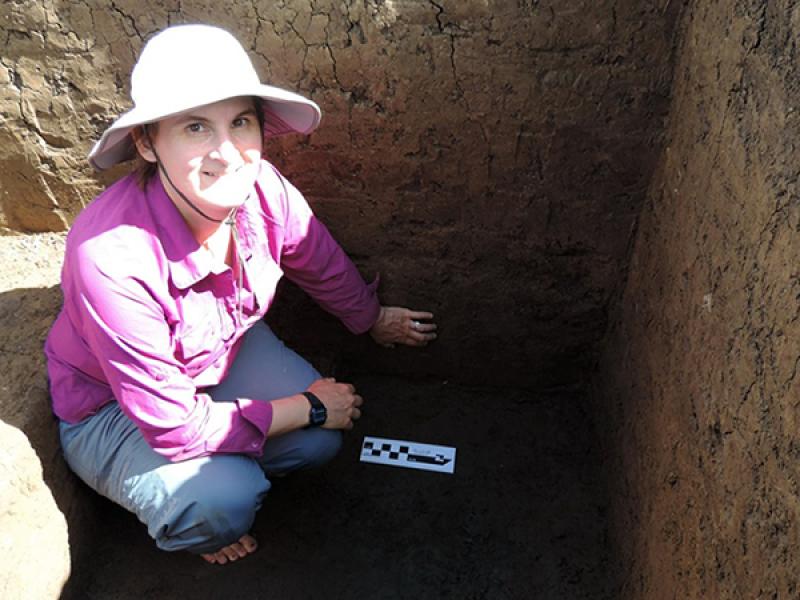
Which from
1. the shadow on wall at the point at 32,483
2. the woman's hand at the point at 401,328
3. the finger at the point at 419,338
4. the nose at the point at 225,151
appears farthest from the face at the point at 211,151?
the finger at the point at 419,338

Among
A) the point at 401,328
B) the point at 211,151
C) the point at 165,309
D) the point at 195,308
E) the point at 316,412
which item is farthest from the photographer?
the point at 401,328

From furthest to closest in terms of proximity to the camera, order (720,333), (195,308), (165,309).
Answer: (195,308)
(165,309)
(720,333)

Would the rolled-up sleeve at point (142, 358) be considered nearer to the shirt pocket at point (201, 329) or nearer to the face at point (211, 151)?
the shirt pocket at point (201, 329)

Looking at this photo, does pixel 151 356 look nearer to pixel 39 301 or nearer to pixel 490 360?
pixel 39 301

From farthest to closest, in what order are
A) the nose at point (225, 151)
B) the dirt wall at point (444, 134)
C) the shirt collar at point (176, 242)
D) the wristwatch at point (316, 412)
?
the wristwatch at point (316, 412) → the dirt wall at point (444, 134) → the shirt collar at point (176, 242) → the nose at point (225, 151)

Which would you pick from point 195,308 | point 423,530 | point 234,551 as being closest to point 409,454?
point 423,530

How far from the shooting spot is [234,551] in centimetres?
256

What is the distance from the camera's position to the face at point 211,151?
1.91 meters

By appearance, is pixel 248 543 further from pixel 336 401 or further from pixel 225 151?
pixel 225 151

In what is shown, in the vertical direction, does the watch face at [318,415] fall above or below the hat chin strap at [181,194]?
below

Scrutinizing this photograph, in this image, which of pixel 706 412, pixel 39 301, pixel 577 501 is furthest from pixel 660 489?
pixel 39 301

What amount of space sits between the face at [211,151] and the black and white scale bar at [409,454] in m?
1.24

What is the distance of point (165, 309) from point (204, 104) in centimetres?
55

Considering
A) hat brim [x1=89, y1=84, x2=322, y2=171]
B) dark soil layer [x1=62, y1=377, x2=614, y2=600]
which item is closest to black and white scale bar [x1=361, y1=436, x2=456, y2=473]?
dark soil layer [x1=62, y1=377, x2=614, y2=600]
